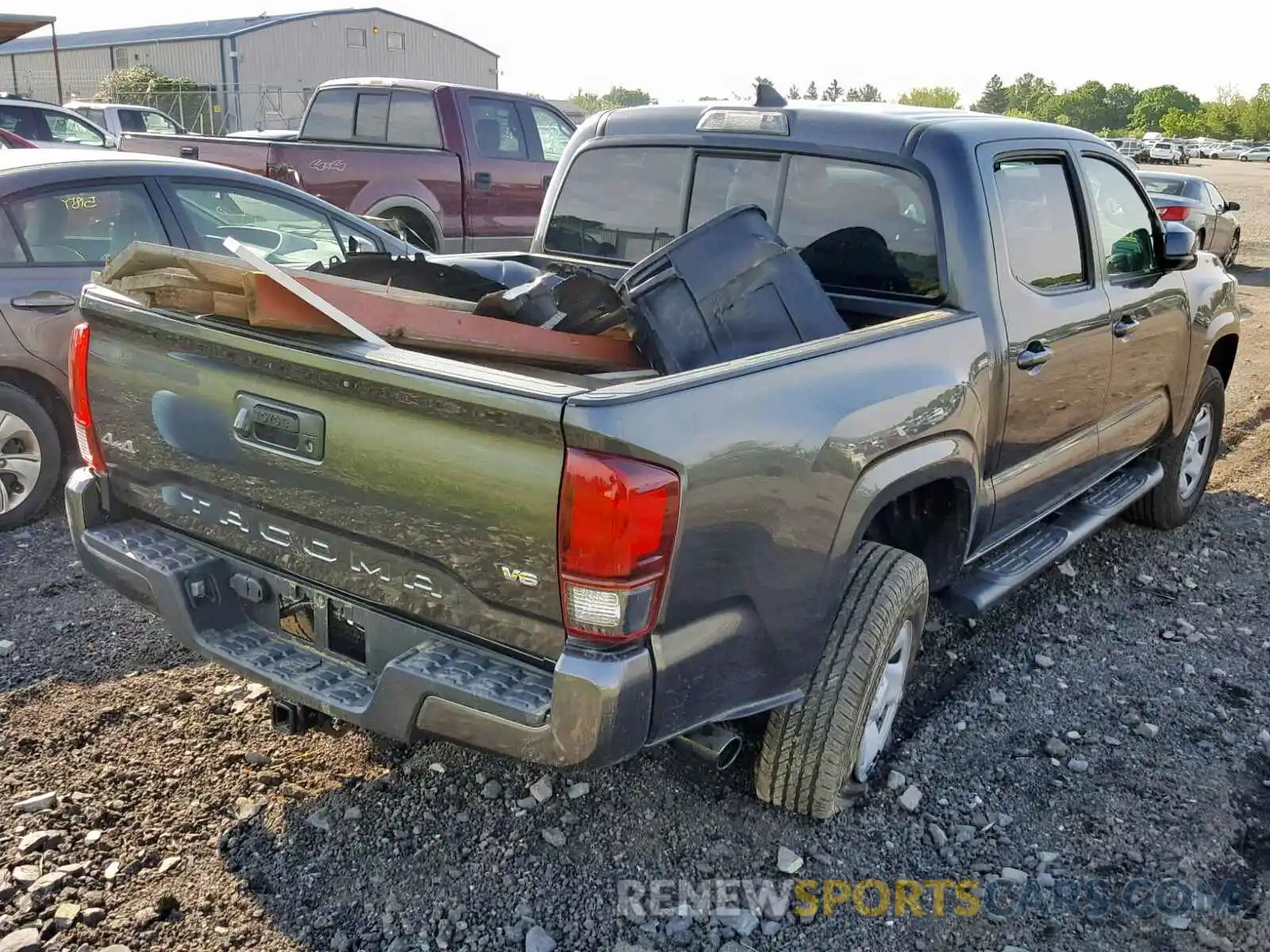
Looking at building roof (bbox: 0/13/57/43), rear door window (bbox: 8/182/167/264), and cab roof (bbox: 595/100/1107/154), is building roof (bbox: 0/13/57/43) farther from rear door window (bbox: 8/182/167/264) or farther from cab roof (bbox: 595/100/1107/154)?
cab roof (bbox: 595/100/1107/154)

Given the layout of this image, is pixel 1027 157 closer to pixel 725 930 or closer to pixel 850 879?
pixel 850 879

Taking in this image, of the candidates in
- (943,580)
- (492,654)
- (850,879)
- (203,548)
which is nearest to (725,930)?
(850,879)

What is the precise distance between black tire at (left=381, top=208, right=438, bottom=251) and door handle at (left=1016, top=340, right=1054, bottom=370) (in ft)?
23.6

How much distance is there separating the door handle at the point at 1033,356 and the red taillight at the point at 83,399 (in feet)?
9.65

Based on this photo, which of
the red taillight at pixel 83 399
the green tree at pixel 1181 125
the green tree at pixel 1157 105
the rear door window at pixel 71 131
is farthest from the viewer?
the green tree at pixel 1157 105

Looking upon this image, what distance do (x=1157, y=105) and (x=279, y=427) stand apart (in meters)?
125

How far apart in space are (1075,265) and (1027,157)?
0.48m

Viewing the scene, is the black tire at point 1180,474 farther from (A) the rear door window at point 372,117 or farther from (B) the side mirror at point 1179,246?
(A) the rear door window at point 372,117

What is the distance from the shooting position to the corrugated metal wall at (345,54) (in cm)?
4606

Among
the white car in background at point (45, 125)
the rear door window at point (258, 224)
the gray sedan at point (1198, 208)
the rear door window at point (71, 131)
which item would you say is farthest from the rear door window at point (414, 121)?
the gray sedan at point (1198, 208)

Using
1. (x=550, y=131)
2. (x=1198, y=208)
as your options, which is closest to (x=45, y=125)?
(x=550, y=131)

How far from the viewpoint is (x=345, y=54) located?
48250 millimetres

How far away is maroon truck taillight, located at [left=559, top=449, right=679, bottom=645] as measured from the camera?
2246 millimetres

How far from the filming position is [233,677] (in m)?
3.86
